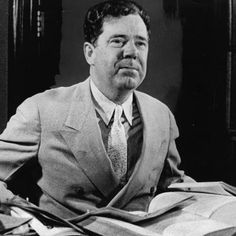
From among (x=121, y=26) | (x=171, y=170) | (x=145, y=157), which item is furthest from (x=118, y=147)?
(x=121, y=26)

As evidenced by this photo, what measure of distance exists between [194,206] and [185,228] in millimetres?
162

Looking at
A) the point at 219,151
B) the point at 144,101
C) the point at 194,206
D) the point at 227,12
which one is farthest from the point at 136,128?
the point at 227,12

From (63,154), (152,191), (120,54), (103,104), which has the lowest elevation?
(152,191)

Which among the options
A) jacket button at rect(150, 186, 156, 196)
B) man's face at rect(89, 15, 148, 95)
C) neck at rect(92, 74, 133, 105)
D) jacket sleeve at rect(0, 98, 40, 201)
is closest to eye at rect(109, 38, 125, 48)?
man's face at rect(89, 15, 148, 95)

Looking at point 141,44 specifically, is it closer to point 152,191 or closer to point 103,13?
point 103,13

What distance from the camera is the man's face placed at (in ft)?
3.51

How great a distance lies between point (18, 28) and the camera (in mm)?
1075

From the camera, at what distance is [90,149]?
1.06 metres

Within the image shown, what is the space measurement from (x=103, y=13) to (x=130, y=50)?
0.11 m

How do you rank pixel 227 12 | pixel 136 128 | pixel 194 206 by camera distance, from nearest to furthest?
1. pixel 194 206
2. pixel 136 128
3. pixel 227 12

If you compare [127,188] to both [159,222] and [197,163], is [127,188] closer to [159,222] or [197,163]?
[159,222]

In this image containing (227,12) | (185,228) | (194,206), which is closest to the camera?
(185,228)

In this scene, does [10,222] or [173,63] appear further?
[173,63]

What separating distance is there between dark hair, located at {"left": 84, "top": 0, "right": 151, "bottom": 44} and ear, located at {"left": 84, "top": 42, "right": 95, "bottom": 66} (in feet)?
0.04
